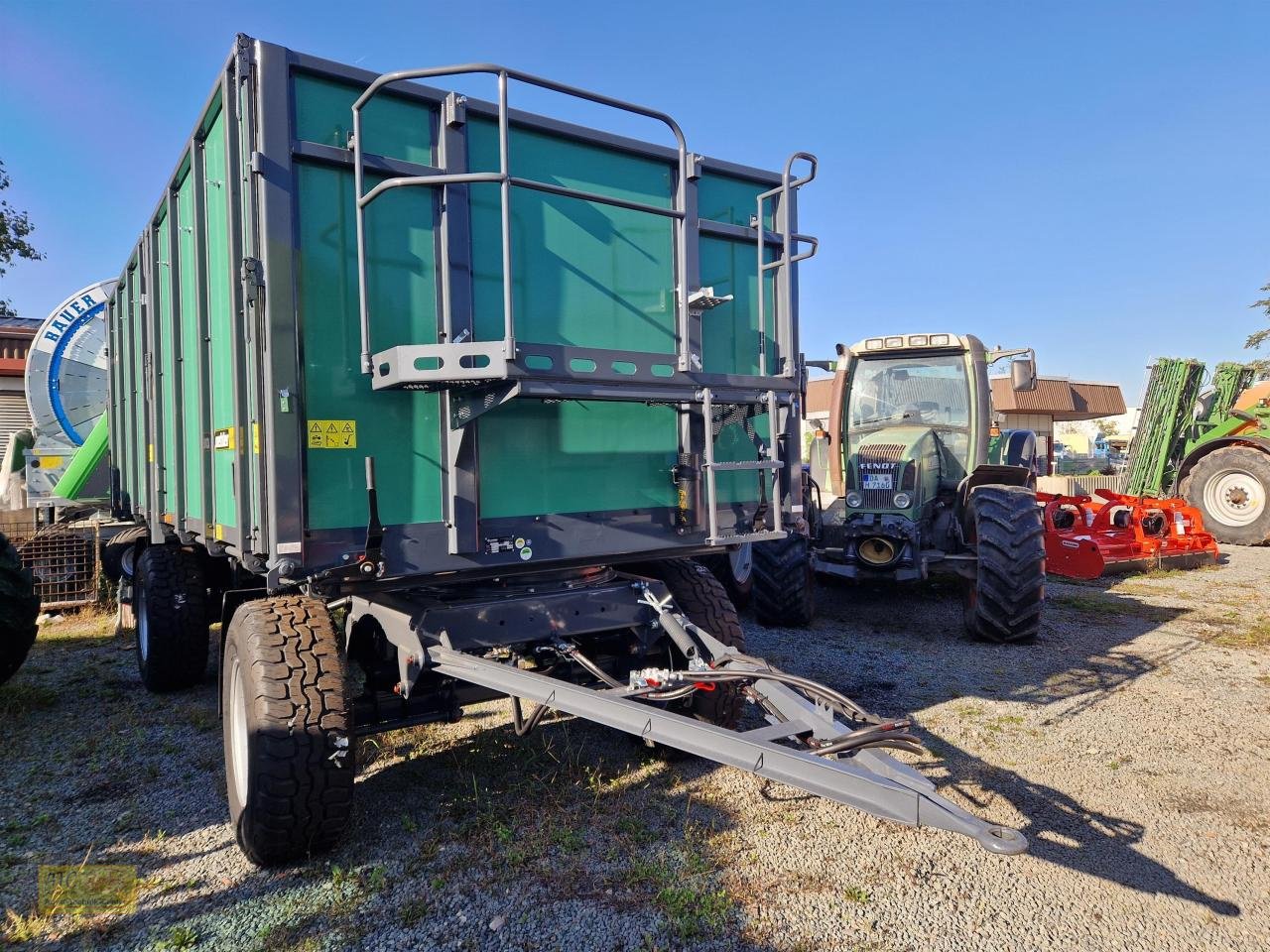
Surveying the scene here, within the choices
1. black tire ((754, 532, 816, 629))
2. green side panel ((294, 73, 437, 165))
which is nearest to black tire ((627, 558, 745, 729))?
green side panel ((294, 73, 437, 165))

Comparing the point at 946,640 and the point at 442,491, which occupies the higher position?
the point at 442,491

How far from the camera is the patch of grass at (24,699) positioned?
497cm

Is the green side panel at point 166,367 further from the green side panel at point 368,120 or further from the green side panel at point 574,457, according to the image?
the green side panel at point 574,457

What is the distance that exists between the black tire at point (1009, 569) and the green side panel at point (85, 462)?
27.8ft

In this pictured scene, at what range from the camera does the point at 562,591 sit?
352 cm

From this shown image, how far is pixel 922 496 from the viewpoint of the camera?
7.34 meters

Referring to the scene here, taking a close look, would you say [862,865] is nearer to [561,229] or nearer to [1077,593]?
[561,229]

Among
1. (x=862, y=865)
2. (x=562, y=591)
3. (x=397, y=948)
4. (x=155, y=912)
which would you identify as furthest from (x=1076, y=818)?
(x=155, y=912)

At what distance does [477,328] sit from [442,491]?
674mm

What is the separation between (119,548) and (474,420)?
5.83 m

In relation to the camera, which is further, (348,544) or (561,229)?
(561,229)

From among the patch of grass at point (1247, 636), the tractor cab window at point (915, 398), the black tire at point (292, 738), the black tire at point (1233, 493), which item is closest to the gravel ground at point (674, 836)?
the black tire at point (292, 738)

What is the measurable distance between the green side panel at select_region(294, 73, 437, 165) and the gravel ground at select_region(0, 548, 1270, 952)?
8.97 ft

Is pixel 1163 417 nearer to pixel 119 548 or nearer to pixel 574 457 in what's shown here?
pixel 574 457
